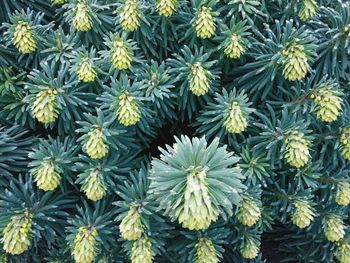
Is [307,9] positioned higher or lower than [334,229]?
higher

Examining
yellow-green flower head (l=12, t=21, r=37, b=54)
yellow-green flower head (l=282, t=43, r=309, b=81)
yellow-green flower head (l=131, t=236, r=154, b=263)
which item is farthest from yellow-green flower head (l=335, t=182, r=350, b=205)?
yellow-green flower head (l=12, t=21, r=37, b=54)

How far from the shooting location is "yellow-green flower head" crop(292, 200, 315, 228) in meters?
1.79

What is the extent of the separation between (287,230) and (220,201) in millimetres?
996

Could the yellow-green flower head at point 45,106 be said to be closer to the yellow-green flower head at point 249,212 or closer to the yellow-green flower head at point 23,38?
the yellow-green flower head at point 23,38

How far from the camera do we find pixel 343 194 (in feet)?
6.13

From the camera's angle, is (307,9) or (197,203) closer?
(197,203)

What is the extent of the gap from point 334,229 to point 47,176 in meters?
1.20

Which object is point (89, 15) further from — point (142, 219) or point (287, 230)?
point (287, 230)

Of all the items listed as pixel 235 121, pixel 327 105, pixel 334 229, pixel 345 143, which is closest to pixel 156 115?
pixel 235 121

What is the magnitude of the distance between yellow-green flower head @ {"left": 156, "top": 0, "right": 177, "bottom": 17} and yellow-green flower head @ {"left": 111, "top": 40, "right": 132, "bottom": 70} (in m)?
0.19

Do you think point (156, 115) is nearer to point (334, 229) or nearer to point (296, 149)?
point (296, 149)

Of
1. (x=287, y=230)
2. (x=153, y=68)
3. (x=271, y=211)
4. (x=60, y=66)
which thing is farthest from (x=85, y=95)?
(x=287, y=230)

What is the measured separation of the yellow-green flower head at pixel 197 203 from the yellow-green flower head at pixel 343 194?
2.48ft

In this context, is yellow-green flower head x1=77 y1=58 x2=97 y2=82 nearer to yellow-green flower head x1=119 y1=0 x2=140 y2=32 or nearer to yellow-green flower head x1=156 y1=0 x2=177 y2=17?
yellow-green flower head x1=119 y1=0 x2=140 y2=32
